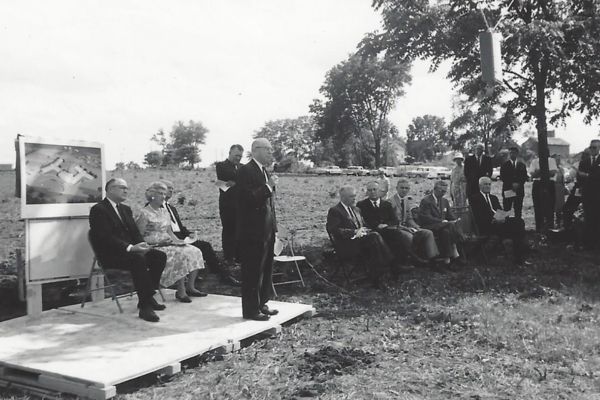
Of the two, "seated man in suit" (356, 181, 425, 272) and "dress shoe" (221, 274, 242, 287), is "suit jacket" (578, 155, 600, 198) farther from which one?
"dress shoe" (221, 274, 242, 287)

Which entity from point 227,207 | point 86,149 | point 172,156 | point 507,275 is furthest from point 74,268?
point 172,156

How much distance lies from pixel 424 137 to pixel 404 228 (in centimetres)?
9736

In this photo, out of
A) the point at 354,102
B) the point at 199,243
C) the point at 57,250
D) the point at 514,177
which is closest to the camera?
the point at 57,250

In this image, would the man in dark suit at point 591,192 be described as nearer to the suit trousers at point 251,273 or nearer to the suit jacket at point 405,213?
the suit jacket at point 405,213

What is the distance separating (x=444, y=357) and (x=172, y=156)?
289ft

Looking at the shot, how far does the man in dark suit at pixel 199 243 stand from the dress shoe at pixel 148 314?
66.7 inches

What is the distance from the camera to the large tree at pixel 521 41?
10391 millimetres

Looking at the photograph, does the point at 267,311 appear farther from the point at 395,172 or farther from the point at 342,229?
the point at 395,172

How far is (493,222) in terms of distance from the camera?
9.21 metres

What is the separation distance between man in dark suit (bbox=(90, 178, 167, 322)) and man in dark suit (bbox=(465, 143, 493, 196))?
6.48 metres

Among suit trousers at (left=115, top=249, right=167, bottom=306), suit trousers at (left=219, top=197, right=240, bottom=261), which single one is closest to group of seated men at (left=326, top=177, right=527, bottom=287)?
suit trousers at (left=219, top=197, right=240, bottom=261)

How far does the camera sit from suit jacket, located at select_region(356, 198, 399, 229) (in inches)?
337

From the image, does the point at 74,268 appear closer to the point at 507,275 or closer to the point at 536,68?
the point at 507,275

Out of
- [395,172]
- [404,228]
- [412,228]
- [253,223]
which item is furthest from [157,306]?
[395,172]
